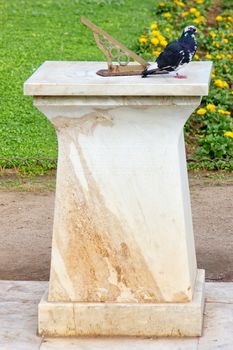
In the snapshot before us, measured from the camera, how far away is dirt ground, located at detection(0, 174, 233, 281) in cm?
669

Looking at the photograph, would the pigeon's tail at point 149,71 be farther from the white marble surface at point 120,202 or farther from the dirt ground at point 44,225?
the dirt ground at point 44,225

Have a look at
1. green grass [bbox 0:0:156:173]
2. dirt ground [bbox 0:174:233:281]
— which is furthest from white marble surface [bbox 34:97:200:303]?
green grass [bbox 0:0:156:173]

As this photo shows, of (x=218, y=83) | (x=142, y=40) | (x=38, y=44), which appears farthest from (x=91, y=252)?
(x=38, y=44)

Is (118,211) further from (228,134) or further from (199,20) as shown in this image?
(199,20)

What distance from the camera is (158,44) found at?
40.4 ft

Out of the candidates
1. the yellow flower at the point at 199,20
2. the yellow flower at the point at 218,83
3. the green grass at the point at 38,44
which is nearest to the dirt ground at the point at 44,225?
the green grass at the point at 38,44

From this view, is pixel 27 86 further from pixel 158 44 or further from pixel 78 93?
pixel 158 44

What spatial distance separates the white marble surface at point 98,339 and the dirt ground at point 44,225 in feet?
2.29

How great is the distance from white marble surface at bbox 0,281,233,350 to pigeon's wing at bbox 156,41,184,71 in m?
1.28

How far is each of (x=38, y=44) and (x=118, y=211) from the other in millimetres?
7997

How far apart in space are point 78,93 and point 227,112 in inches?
192

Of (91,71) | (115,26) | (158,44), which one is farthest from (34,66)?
(91,71)

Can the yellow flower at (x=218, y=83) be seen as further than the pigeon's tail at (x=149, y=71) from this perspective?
Yes

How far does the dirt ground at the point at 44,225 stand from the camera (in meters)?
6.69
